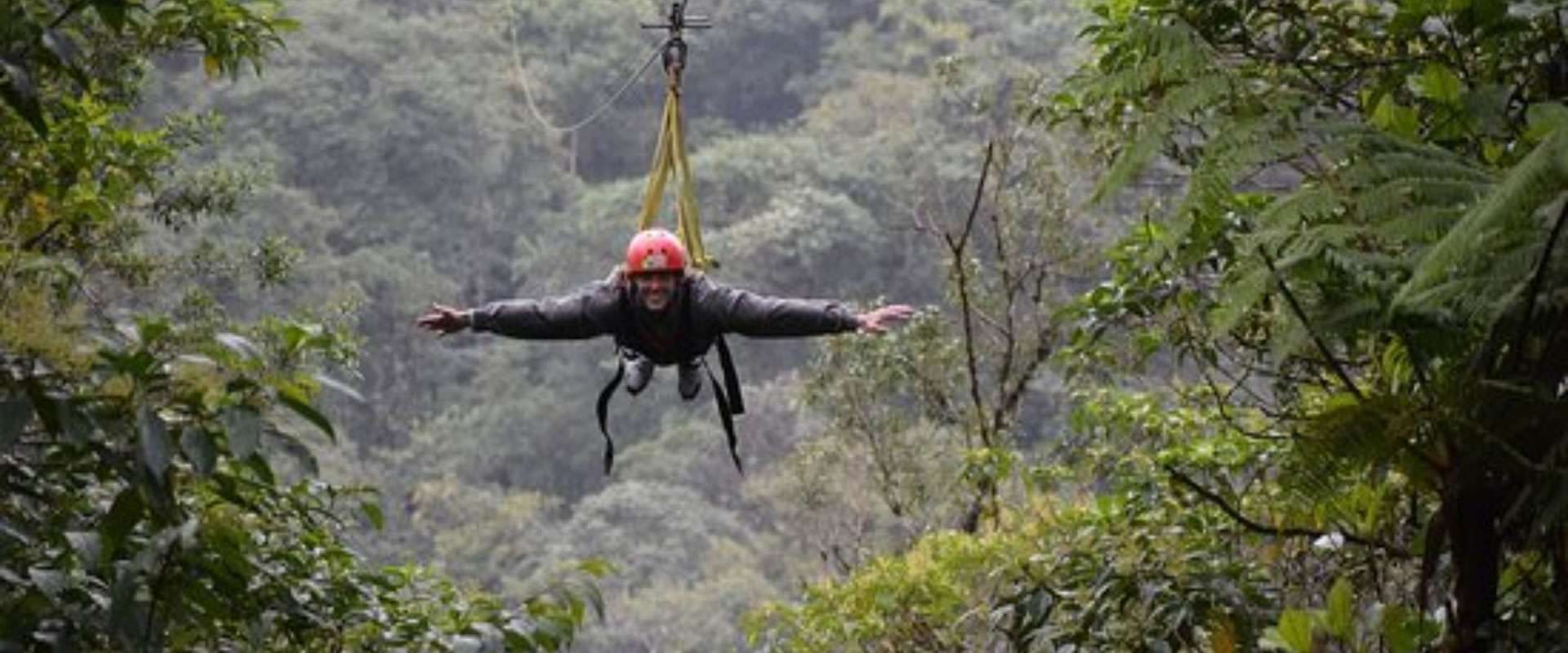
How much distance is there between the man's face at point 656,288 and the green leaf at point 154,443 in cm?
257

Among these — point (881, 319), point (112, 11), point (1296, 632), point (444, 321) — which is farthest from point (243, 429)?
point (444, 321)

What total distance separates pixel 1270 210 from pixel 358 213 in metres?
23.2

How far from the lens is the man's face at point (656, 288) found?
16.2 feet

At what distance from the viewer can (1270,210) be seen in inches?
108

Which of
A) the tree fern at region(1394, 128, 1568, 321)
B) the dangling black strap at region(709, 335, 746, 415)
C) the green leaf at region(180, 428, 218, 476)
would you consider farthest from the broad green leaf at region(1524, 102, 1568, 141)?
the dangling black strap at region(709, 335, 746, 415)

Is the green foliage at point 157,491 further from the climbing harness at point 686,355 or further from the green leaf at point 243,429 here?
the climbing harness at point 686,355

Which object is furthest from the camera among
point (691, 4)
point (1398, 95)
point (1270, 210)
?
point (691, 4)

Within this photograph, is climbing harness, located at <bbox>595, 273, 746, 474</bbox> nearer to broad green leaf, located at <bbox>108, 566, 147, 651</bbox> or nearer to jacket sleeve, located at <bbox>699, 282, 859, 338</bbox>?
jacket sleeve, located at <bbox>699, 282, 859, 338</bbox>

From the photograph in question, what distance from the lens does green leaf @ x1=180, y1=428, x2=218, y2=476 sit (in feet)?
8.05

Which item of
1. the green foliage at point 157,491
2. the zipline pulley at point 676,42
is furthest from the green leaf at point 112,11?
the zipline pulley at point 676,42

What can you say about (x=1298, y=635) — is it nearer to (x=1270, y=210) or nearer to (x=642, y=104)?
(x=1270, y=210)

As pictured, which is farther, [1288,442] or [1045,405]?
[1045,405]

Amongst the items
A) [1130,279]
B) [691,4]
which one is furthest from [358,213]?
[1130,279]

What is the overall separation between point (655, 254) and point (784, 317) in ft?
1.14
